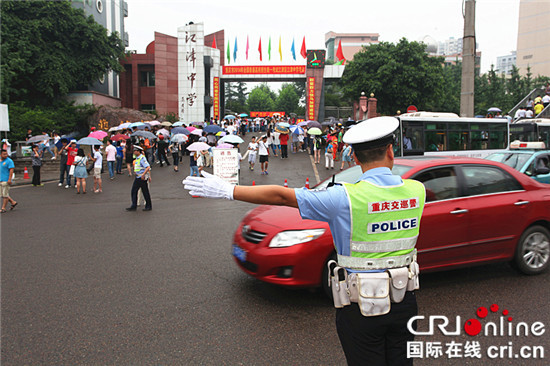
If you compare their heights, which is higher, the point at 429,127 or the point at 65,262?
the point at 429,127

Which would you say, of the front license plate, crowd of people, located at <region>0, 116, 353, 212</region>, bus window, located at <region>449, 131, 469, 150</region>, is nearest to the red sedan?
the front license plate

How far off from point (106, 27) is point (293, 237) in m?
48.3

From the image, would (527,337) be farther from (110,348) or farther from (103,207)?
(103,207)

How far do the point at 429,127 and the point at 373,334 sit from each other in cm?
1610

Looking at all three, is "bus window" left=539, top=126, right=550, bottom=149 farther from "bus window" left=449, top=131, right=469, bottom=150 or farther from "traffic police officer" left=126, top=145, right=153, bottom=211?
"traffic police officer" left=126, top=145, right=153, bottom=211

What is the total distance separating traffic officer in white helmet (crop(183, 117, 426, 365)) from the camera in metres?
2.15

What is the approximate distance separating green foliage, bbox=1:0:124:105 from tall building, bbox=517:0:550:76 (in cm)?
9002

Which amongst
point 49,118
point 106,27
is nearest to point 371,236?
point 49,118

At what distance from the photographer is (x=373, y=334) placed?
218 cm

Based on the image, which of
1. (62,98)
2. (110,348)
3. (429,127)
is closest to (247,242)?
(110,348)

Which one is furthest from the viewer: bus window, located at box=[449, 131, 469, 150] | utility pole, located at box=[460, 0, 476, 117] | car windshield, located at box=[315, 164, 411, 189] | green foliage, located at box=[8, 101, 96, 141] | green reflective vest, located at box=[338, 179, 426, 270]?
green foliage, located at box=[8, 101, 96, 141]

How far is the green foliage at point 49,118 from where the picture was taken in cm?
2812

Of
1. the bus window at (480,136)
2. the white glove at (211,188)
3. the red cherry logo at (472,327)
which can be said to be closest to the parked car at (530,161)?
the red cherry logo at (472,327)

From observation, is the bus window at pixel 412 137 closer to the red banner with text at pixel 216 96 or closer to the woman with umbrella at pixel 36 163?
the woman with umbrella at pixel 36 163
